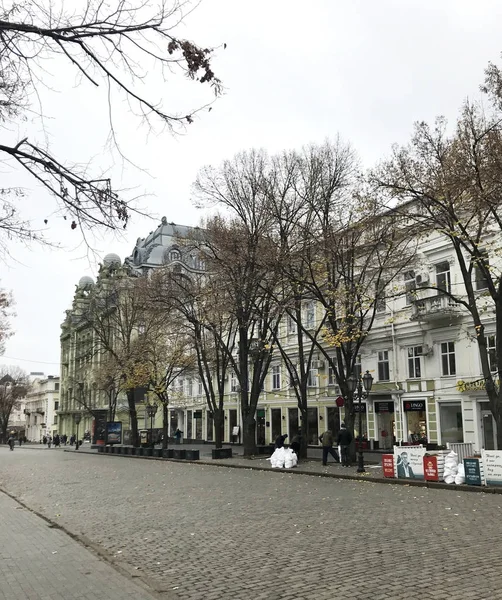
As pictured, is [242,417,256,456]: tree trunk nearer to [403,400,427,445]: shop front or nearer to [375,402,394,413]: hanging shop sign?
[403,400,427,445]: shop front

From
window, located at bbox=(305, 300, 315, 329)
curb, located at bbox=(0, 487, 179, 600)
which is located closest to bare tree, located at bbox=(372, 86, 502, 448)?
curb, located at bbox=(0, 487, 179, 600)

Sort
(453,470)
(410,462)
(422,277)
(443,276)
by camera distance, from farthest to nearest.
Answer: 1. (422,277)
2. (443,276)
3. (410,462)
4. (453,470)

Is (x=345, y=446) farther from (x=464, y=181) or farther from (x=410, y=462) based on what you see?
(x=464, y=181)

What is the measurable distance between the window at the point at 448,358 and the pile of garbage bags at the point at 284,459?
1102cm

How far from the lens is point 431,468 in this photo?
59.1 feet

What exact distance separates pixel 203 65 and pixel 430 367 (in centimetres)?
2930

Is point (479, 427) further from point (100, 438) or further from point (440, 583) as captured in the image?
point (100, 438)

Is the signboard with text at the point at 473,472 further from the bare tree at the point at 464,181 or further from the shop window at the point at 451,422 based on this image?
the shop window at the point at 451,422

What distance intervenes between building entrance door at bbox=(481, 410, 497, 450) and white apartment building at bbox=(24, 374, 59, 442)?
91.4 meters

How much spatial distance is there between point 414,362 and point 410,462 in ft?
50.2

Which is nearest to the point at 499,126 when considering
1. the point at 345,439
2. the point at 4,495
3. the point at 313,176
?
the point at 313,176

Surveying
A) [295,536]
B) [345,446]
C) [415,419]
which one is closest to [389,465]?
[345,446]

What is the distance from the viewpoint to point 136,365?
4019 centimetres

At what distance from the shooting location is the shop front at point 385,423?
115 feet
